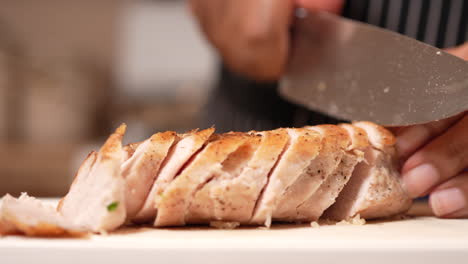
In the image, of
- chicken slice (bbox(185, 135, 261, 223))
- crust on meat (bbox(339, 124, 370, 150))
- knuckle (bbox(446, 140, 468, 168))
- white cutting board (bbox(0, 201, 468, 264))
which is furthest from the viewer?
knuckle (bbox(446, 140, 468, 168))

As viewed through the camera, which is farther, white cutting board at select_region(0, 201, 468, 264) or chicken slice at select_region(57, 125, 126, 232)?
chicken slice at select_region(57, 125, 126, 232)

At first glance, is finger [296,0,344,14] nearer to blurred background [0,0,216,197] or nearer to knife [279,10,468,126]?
knife [279,10,468,126]

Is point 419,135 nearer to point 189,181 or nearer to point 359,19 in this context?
point 189,181

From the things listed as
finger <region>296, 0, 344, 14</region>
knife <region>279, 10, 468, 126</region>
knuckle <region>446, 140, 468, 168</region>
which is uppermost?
finger <region>296, 0, 344, 14</region>

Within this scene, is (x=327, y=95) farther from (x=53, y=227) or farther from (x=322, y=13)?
(x=53, y=227)

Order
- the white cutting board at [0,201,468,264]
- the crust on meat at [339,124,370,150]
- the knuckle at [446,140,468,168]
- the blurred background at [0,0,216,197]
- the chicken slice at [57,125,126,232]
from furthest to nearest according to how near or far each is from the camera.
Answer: the blurred background at [0,0,216,197] → the knuckle at [446,140,468,168] → the crust on meat at [339,124,370,150] → the chicken slice at [57,125,126,232] → the white cutting board at [0,201,468,264]

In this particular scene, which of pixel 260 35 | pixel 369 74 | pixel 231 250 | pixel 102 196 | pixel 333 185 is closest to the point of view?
pixel 231 250

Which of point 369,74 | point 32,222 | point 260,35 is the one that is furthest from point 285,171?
point 260,35

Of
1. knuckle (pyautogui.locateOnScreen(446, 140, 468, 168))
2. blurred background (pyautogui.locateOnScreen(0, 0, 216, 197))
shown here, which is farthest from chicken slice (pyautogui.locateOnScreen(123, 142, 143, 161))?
blurred background (pyautogui.locateOnScreen(0, 0, 216, 197))
